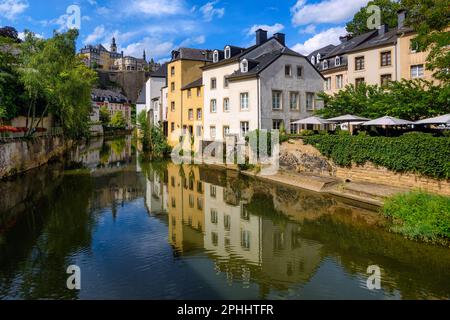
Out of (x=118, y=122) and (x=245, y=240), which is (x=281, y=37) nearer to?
(x=245, y=240)

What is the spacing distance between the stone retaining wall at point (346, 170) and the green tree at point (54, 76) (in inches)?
794

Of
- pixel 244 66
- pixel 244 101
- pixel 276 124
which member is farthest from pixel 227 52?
pixel 276 124

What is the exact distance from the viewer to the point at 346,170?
23859mm

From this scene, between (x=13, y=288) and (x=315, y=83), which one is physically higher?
(x=315, y=83)

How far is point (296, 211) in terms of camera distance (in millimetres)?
18953

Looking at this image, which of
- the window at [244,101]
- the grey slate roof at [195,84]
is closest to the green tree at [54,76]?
the grey slate roof at [195,84]

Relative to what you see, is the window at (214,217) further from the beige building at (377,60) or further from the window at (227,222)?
the beige building at (377,60)

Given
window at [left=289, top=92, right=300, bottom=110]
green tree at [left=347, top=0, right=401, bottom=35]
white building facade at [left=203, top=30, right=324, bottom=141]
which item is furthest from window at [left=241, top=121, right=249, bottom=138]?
green tree at [left=347, top=0, right=401, bottom=35]

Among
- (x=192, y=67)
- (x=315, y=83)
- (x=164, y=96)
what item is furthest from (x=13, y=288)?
(x=164, y=96)

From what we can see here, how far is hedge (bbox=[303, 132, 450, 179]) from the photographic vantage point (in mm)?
17609

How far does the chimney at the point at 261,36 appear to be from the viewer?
128 feet

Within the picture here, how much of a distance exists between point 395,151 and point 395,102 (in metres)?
5.64

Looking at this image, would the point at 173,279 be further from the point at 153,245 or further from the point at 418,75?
the point at 418,75

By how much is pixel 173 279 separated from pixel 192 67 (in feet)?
123
